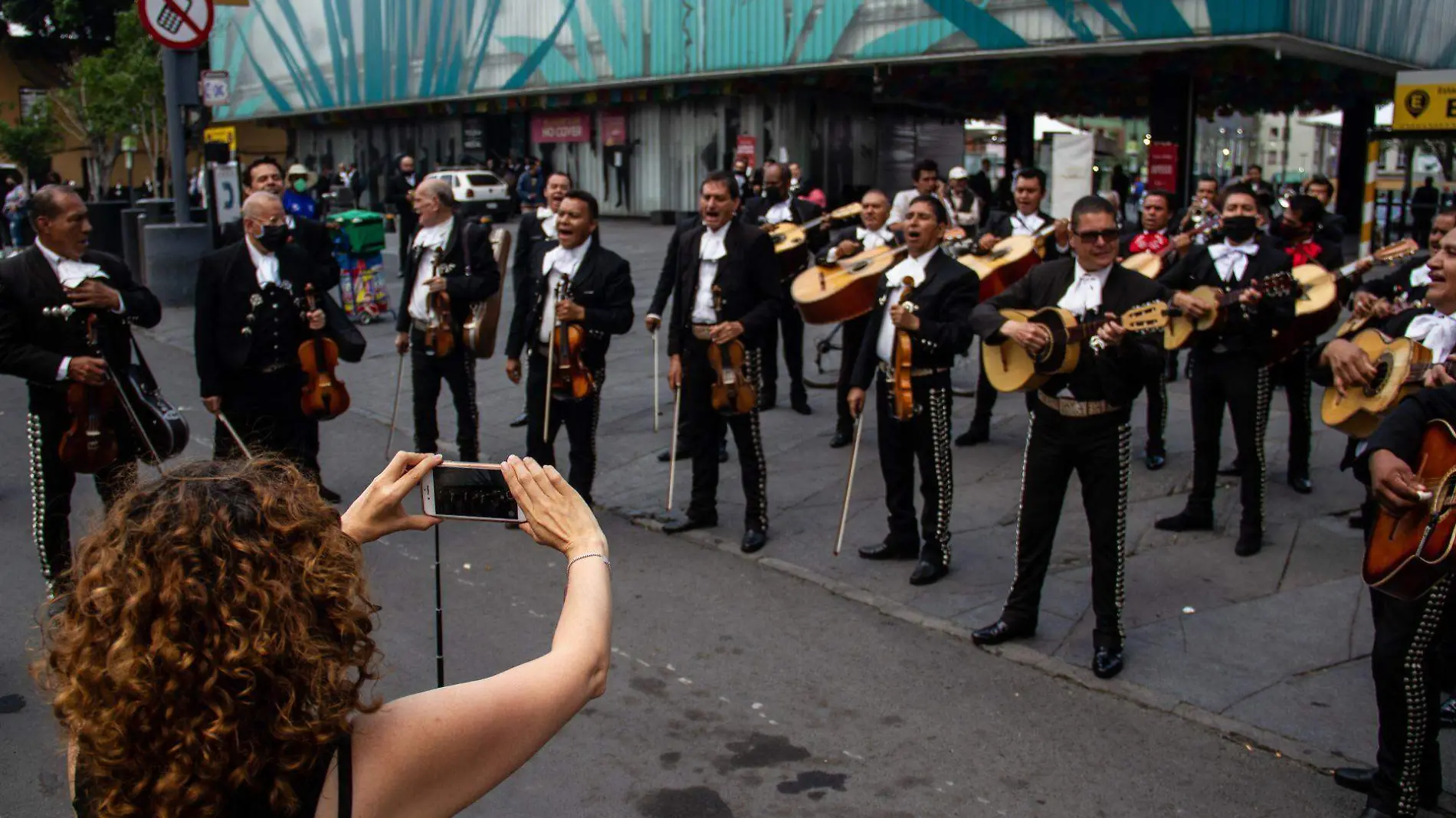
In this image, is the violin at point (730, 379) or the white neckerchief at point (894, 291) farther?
the violin at point (730, 379)

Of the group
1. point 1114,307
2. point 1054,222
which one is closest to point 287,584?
point 1114,307

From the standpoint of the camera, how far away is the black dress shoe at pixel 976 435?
31.3ft

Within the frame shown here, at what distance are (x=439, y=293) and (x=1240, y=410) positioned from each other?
4959mm

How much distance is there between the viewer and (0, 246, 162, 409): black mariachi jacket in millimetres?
5734

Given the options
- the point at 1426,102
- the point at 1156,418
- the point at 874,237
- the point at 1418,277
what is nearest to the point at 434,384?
the point at 874,237

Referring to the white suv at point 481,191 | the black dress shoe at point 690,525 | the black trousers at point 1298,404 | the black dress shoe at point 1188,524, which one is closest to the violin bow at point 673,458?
the black dress shoe at point 690,525

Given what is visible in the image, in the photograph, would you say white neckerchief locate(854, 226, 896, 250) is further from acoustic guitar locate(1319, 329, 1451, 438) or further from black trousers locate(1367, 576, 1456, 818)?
black trousers locate(1367, 576, 1456, 818)

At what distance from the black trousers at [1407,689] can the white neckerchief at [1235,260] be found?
3.32 meters

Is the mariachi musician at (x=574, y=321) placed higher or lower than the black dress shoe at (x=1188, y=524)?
higher

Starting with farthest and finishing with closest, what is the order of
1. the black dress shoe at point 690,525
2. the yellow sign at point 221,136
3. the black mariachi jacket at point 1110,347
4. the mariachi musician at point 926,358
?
the yellow sign at point 221,136 < the black dress shoe at point 690,525 < the mariachi musician at point 926,358 < the black mariachi jacket at point 1110,347

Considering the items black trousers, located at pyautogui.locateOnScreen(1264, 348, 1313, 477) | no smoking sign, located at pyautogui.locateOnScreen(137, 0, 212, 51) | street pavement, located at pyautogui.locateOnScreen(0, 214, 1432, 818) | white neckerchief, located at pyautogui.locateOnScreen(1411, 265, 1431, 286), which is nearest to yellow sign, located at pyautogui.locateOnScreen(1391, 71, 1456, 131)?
street pavement, located at pyautogui.locateOnScreen(0, 214, 1432, 818)

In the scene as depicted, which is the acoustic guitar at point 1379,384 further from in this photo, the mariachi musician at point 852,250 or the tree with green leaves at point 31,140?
the tree with green leaves at point 31,140

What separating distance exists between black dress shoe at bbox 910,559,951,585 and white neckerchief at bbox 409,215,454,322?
143 inches

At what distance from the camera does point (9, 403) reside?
11.2 m
